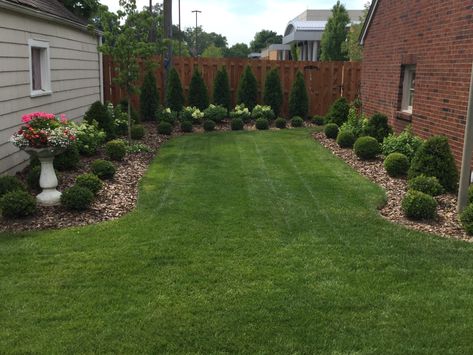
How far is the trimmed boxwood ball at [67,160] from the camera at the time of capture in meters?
8.59

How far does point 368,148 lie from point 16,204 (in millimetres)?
6711

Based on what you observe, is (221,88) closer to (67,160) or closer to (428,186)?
(67,160)

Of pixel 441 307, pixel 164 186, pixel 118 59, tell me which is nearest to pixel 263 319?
pixel 441 307

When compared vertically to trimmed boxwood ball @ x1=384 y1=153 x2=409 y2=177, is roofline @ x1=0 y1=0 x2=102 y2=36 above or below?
above

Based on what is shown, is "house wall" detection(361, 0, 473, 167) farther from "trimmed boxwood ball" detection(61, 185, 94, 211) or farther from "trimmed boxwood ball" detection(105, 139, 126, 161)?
"trimmed boxwood ball" detection(105, 139, 126, 161)

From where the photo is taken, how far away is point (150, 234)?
5.93 metres

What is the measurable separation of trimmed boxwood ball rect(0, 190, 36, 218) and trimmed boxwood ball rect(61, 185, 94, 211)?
434 millimetres

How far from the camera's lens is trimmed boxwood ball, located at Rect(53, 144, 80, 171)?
28.2 ft

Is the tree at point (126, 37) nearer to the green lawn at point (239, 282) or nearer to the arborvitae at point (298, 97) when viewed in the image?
the green lawn at point (239, 282)

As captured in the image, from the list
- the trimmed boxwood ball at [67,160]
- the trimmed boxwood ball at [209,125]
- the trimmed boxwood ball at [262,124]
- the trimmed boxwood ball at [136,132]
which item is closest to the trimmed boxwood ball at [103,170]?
the trimmed boxwood ball at [67,160]

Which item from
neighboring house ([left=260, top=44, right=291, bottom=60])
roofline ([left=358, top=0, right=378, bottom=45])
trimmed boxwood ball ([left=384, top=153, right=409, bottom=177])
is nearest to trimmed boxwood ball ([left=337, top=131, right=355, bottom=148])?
trimmed boxwood ball ([left=384, top=153, right=409, bottom=177])

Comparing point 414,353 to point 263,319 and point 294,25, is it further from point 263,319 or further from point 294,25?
point 294,25

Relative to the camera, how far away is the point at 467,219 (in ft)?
19.8

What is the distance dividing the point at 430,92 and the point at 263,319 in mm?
6885
